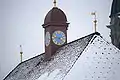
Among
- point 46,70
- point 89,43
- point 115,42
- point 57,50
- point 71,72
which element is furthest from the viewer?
point 115,42

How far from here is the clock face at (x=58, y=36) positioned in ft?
63.8

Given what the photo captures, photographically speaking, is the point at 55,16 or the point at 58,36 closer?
the point at 58,36

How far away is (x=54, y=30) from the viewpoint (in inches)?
774

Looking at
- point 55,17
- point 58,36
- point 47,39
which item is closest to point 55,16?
point 55,17

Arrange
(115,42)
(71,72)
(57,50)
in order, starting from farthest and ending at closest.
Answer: (115,42)
(57,50)
(71,72)

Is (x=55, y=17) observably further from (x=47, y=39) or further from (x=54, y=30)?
(x=47, y=39)

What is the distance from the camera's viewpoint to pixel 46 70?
54.5 feet

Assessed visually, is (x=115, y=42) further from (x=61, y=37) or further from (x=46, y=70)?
(x=46, y=70)

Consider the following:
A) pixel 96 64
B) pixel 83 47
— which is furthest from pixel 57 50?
pixel 96 64

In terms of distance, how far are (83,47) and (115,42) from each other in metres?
7.60

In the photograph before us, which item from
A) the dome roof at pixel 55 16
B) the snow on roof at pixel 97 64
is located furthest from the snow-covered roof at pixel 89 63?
the dome roof at pixel 55 16

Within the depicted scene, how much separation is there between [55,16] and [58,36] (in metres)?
1.38

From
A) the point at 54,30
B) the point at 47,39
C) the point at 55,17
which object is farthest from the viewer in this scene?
the point at 47,39

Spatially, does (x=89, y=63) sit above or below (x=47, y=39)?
below
